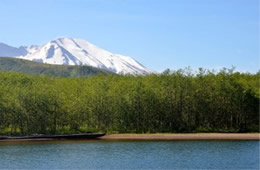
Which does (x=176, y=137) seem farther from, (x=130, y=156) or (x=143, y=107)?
(x=130, y=156)

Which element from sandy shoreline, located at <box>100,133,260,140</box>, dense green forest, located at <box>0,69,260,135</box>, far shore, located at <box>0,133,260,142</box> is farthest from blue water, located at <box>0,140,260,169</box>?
dense green forest, located at <box>0,69,260,135</box>

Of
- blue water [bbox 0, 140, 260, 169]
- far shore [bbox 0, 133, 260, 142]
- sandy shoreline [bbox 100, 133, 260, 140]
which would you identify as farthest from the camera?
sandy shoreline [bbox 100, 133, 260, 140]

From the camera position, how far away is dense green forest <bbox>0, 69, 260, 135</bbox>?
12055cm

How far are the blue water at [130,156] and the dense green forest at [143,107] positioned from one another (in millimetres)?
30917

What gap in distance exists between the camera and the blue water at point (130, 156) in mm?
61094

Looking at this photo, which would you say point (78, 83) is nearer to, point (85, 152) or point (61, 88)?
point (61, 88)

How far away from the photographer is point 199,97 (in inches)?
5044

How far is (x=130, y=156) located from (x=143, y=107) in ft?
177

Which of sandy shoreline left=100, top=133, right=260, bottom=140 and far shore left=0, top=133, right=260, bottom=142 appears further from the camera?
sandy shoreline left=100, top=133, right=260, bottom=140

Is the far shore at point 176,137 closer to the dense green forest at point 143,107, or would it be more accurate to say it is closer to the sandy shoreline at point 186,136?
the sandy shoreline at point 186,136

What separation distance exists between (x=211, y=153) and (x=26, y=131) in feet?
193

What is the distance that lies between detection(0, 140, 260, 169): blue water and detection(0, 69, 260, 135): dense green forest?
30.9 metres

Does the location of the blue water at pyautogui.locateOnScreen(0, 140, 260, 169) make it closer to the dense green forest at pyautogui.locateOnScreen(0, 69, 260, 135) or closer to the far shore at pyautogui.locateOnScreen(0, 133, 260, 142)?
the far shore at pyautogui.locateOnScreen(0, 133, 260, 142)

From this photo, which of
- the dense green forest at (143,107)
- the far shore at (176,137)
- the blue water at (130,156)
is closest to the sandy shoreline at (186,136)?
the far shore at (176,137)
